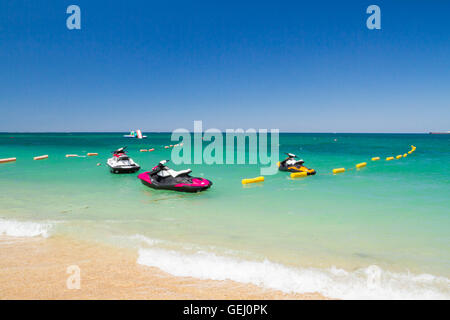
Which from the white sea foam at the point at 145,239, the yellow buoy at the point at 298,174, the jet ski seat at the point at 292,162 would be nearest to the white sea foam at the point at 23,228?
the white sea foam at the point at 145,239

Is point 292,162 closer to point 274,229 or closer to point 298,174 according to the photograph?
point 298,174

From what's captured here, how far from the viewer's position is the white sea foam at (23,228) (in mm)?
7379

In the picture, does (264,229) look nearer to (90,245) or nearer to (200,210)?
(200,210)

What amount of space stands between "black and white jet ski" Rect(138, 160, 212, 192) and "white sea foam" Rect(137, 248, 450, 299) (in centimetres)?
737

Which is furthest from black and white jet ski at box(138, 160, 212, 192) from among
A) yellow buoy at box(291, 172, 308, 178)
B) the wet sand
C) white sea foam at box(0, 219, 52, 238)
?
yellow buoy at box(291, 172, 308, 178)

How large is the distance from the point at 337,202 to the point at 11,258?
38.9ft

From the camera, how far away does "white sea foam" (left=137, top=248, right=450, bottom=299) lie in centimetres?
479

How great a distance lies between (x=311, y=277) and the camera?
532 cm

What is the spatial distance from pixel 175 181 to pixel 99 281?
9.14 meters

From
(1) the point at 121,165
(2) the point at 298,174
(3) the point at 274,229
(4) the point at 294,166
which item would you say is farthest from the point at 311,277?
(1) the point at 121,165

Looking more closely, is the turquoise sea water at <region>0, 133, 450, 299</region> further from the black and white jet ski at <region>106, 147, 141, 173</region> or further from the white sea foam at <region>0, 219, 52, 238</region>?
the black and white jet ski at <region>106, 147, 141, 173</region>

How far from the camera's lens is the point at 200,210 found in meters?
10.8

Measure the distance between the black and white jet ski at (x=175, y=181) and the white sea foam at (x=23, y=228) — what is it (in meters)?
6.10

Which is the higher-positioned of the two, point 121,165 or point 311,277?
point 311,277
